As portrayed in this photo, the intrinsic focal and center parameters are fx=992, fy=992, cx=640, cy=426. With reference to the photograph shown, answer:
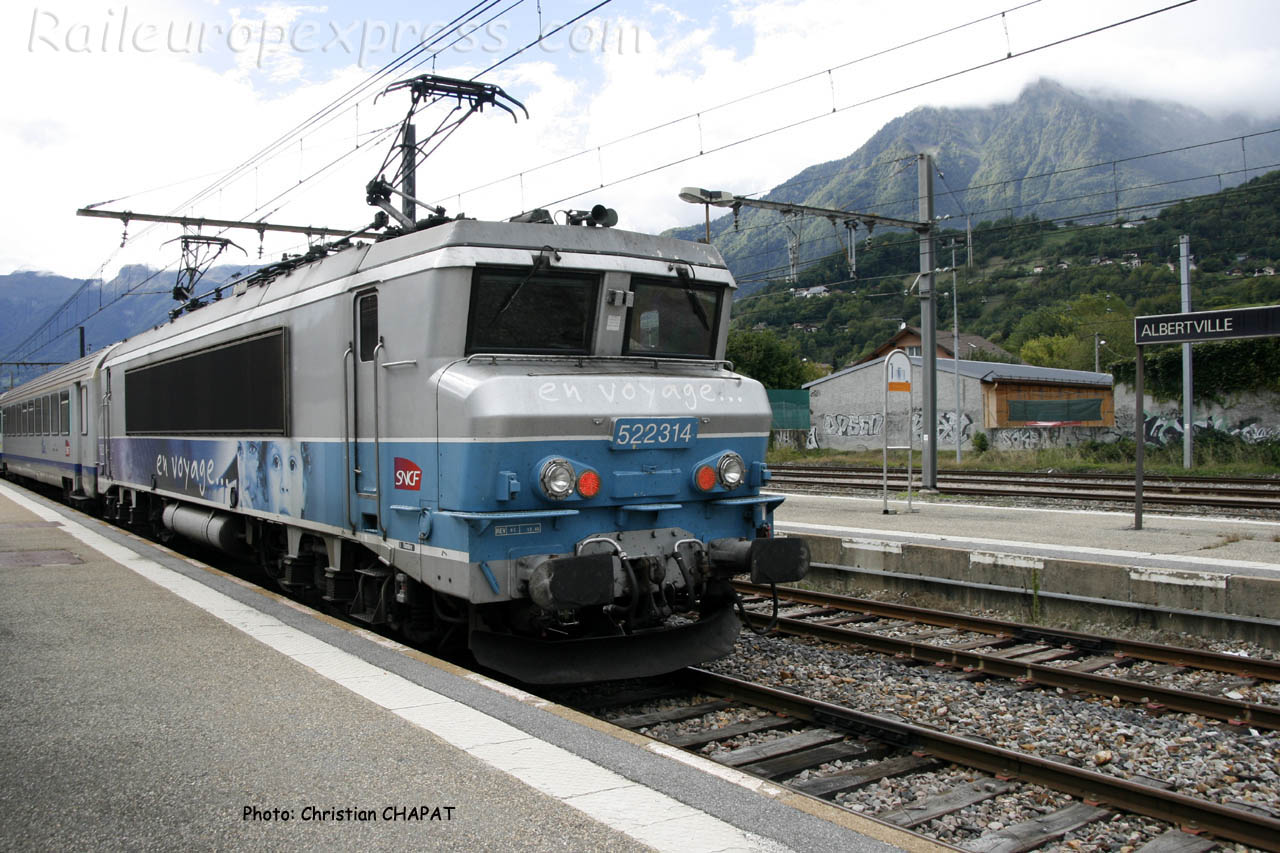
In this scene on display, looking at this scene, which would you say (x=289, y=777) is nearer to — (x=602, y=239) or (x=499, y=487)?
(x=499, y=487)

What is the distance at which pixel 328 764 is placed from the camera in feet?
15.1

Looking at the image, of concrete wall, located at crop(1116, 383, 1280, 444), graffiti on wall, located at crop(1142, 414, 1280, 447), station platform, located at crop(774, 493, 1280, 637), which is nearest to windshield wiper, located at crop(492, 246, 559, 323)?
station platform, located at crop(774, 493, 1280, 637)

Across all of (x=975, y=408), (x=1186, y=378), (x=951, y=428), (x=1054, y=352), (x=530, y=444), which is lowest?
(x=951, y=428)

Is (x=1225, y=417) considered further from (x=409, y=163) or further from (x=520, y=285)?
(x=520, y=285)

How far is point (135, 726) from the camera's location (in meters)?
5.26

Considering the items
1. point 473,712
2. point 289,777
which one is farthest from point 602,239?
point 289,777

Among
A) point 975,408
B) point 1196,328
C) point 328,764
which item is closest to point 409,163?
point 328,764

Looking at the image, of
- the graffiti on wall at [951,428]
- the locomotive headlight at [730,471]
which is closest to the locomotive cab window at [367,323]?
the locomotive headlight at [730,471]

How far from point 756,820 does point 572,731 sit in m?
1.38

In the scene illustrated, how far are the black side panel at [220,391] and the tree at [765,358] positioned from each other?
44418mm

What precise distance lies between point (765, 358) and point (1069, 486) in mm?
36026

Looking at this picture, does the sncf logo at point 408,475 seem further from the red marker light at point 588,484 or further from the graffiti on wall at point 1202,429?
the graffiti on wall at point 1202,429

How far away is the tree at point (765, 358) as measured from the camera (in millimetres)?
56562

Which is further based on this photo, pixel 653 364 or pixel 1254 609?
pixel 1254 609
